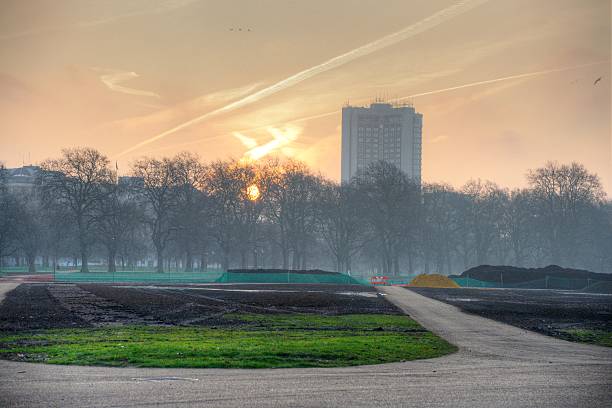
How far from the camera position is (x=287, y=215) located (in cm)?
14100

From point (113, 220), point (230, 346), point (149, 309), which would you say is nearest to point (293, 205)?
point (113, 220)

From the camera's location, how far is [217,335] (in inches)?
1214

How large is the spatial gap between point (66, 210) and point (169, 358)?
360 ft

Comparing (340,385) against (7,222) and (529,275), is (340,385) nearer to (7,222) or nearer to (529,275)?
(529,275)

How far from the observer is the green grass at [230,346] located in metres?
23.2

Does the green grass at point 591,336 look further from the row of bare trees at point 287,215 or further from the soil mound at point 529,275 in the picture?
the row of bare trees at point 287,215

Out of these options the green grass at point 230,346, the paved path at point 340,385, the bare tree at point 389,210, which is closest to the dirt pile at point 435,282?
the bare tree at point 389,210

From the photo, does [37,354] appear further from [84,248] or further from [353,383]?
[84,248]

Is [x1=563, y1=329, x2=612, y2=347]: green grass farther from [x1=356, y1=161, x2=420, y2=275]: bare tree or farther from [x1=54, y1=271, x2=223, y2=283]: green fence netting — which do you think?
[x1=356, y1=161, x2=420, y2=275]: bare tree

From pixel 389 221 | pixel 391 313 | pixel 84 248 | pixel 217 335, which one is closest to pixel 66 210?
pixel 84 248

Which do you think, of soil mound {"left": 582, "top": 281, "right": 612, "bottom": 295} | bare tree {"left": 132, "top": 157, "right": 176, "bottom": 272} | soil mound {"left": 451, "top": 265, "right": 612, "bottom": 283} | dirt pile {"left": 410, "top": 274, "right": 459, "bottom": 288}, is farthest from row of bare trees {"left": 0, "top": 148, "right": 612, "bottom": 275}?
soil mound {"left": 582, "top": 281, "right": 612, "bottom": 295}

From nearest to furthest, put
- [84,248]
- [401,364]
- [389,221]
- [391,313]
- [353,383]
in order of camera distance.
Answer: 1. [353,383]
2. [401,364]
3. [391,313]
4. [84,248]
5. [389,221]

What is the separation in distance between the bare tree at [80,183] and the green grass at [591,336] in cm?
9682

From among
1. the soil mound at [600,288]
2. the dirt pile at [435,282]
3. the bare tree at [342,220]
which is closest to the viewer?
the soil mound at [600,288]
